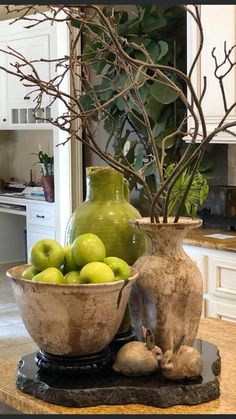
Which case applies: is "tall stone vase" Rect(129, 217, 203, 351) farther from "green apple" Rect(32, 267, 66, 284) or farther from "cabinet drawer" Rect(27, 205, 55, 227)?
"cabinet drawer" Rect(27, 205, 55, 227)

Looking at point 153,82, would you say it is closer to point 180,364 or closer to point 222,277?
point 222,277

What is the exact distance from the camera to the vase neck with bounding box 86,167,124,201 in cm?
163

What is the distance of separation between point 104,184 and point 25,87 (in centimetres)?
456

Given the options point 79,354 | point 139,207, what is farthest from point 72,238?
point 139,207

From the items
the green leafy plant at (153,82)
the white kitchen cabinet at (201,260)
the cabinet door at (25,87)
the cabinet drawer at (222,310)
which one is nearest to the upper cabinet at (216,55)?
the green leafy plant at (153,82)

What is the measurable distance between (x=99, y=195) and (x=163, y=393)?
49 centimetres

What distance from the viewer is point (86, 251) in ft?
4.66

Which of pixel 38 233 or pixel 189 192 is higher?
pixel 189 192

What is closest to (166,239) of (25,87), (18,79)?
(25,87)

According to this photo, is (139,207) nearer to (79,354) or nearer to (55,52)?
(55,52)

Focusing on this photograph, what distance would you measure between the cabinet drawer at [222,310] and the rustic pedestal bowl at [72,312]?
7.06ft

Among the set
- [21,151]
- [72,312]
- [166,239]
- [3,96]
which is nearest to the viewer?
[72,312]

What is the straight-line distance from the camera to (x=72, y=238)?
1630 millimetres

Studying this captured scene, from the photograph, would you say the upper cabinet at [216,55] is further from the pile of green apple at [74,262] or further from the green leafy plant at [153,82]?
the pile of green apple at [74,262]
